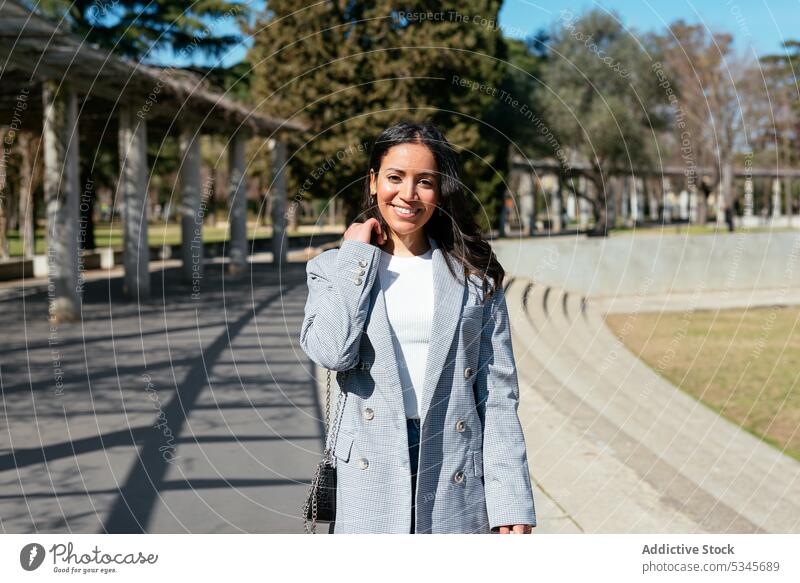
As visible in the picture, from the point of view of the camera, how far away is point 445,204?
2.94 metres

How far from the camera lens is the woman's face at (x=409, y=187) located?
2.85 m

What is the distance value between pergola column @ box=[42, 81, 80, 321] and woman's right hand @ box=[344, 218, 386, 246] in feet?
39.2

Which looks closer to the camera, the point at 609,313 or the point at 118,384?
the point at 118,384

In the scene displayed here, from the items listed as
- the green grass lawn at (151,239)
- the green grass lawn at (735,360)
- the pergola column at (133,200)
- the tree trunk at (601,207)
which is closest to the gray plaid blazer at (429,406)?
the green grass lawn at (735,360)

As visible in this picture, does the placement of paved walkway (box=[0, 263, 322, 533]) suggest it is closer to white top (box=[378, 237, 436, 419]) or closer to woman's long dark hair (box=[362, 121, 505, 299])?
white top (box=[378, 237, 436, 419])

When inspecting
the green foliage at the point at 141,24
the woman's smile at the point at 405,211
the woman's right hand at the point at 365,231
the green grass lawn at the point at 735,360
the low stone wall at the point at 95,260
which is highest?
the green foliage at the point at 141,24

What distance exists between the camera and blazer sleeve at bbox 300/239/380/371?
8.91 feet

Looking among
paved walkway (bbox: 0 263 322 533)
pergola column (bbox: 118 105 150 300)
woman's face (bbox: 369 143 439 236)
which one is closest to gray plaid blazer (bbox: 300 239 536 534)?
woman's face (bbox: 369 143 439 236)

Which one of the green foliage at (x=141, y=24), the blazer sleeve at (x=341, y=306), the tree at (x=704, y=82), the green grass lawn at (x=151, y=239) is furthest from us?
the green grass lawn at (x=151, y=239)

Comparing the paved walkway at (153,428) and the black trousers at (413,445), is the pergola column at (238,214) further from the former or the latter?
the black trousers at (413,445)

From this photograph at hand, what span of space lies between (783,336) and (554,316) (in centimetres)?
414

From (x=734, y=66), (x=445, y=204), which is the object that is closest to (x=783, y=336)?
(x=445, y=204)

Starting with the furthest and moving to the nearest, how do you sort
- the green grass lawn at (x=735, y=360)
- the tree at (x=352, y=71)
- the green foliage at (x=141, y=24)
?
the green foliage at (x=141, y=24) < the tree at (x=352, y=71) < the green grass lawn at (x=735, y=360)
